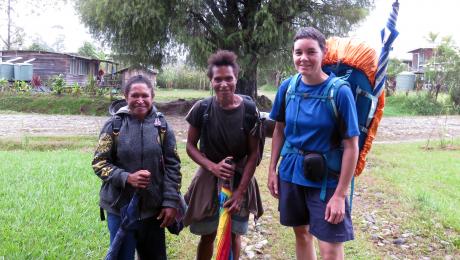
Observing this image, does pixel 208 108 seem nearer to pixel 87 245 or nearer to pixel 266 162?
pixel 87 245

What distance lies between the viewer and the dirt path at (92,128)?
A: 499 inches

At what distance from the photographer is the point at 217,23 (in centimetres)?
1727

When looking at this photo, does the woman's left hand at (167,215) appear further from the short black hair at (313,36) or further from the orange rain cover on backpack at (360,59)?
the short black hair at (313,36)

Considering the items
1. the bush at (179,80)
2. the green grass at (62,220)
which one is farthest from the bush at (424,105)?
the bush at (179,80)

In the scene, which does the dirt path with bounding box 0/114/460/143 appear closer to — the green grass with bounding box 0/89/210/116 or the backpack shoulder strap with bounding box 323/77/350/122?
the green grass with bounding box 0/89/210/116

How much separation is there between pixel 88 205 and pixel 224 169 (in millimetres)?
2774

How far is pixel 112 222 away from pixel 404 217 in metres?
3.75

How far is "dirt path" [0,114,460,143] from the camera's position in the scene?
12.7 m

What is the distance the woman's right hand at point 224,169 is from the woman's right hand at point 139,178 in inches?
18.3

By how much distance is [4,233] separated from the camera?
4.12 m

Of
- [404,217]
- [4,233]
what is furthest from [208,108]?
[404,217]

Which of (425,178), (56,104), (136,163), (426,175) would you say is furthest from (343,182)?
(56,104)

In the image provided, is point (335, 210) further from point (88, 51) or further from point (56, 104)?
point (88, 51)

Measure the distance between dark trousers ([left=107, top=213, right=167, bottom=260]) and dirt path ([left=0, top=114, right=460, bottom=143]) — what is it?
8.38 metres
